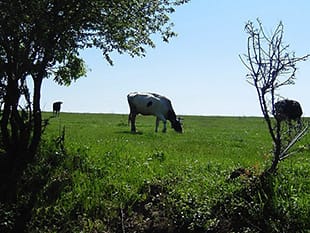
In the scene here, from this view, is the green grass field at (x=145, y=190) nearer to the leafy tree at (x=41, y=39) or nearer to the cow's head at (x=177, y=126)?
the leafy tree at (x=41, y=39)

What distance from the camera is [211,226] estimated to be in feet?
37.7

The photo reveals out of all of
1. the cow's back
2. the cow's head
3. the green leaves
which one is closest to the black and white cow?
the cow's back

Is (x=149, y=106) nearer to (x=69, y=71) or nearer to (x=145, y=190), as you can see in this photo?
(x=69, y=71)

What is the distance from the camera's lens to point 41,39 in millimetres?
14273

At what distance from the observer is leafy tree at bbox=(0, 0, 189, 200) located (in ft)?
46.6

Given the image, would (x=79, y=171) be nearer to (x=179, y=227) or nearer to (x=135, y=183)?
(x=135, y=183)

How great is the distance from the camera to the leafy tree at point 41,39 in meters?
14.2

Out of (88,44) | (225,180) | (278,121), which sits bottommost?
(225,180)

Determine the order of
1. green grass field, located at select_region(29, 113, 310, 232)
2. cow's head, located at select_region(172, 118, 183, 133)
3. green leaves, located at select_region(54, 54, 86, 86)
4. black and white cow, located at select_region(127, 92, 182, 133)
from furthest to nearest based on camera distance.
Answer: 1. black and white cow, located at select_region(127, 92, 182, 133)
2. cow's head, located at select_region(172, 118, 183, 133)
3. green leaves, located at select_region(54, 54, 86, 86)
4. green grass field, located at select_region(29, 113, 310, 232)


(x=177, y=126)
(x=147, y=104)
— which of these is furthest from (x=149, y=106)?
(x=177, y=126)

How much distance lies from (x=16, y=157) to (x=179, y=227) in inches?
219

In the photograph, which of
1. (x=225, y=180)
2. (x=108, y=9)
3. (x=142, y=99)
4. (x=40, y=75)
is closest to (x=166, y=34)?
(x=108, y=9)

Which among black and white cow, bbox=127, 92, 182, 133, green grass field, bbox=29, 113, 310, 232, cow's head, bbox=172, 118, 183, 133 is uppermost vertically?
black and white cow, bbox=127, 92, 182, 133

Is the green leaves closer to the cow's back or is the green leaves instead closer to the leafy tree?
the leafy tree
